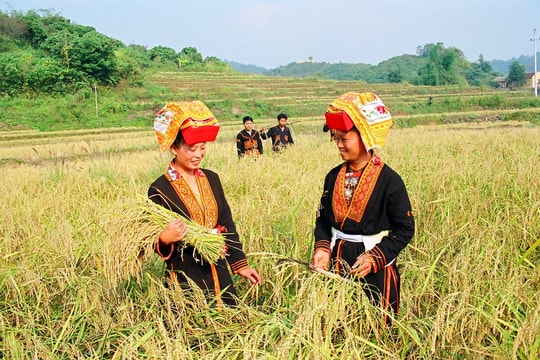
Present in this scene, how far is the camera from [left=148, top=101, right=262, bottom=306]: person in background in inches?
86.4

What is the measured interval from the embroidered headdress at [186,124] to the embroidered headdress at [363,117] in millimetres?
529

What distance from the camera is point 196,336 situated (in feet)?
6.28

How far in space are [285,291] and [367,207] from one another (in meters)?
0.59

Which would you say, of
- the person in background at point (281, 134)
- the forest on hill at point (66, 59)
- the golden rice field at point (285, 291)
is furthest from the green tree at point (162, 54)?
the golden rice field at point (285, 291)

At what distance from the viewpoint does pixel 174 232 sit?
2.02 metres

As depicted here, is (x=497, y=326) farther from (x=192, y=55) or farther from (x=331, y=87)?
(x=192, y=55)

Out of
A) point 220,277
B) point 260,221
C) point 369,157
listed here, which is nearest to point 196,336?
point 220,277

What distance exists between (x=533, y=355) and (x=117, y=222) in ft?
5.02

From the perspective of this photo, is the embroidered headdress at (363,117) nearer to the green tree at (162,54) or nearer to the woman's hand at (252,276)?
the woman's hand at (252,276)

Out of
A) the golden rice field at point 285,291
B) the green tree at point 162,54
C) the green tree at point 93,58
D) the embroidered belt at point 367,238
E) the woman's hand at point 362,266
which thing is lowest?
the golden rice field at point 285,291

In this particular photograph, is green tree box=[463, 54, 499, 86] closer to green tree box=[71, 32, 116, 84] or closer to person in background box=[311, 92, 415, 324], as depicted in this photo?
green tree box=[71, 32, 116, 84]

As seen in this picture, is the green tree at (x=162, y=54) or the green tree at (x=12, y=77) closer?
the green tree at (x=12, y=77)

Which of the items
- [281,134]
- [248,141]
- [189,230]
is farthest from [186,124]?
[281,134]

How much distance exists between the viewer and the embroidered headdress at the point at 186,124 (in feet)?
7.16
